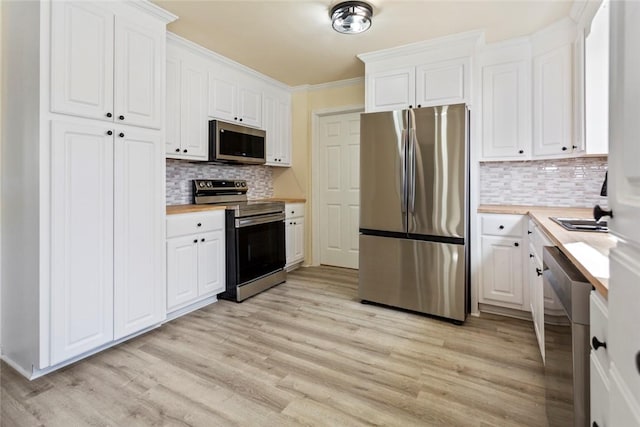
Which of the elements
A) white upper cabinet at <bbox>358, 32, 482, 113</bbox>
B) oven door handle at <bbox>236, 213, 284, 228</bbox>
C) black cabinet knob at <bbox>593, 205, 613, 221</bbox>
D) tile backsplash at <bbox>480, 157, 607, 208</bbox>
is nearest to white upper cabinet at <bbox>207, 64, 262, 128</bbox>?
oven door handle at <bbox>236, 213, 284, 228</bbox>

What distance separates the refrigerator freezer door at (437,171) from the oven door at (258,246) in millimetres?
1501

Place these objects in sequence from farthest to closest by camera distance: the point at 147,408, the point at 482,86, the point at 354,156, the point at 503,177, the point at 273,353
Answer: the point at 354,156 < the point at 503,177 < the point at 482,86 < the point at 273,353 < the point at 147,408

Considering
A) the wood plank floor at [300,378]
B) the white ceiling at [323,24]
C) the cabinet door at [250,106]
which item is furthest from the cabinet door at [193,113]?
the wood plank floor at [300,378]

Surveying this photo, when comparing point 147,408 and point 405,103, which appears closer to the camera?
point 147,408

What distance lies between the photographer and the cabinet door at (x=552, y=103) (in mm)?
2596

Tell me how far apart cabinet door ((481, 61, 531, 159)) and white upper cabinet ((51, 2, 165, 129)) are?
2.75 m

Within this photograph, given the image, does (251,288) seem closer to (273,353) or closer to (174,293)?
(174,293)

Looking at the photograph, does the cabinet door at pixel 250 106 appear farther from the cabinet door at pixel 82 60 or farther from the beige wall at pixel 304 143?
the cabinet door at pixel 82 60

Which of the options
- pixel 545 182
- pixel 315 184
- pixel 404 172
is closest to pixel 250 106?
pixel 315 184

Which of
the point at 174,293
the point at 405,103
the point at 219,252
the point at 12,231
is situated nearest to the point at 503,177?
the point at 405,103

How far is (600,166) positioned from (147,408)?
3.68 m

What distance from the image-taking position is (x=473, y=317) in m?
2.78

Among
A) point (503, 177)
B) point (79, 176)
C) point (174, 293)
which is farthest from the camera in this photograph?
point (503, 177)

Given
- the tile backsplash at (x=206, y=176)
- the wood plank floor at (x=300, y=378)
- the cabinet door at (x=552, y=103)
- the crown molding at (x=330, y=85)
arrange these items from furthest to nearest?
the crown molding at (x=330, y=85)
the tile backsplash at (x=206, y=176)
the cabinet door at (x=552, y=103)
the wood plank floor at (x=300, y=378)
